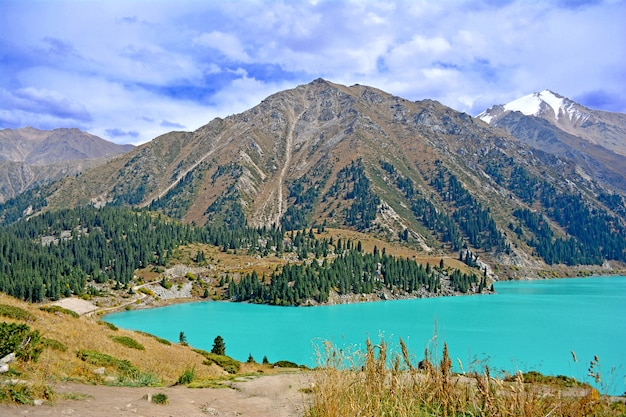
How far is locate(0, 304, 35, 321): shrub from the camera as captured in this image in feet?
79.0

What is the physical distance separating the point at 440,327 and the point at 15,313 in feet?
248

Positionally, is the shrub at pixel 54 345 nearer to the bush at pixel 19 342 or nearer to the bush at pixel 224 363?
the bush at pixel 19 342

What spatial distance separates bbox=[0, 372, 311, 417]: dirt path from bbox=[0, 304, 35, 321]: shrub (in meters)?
12.9

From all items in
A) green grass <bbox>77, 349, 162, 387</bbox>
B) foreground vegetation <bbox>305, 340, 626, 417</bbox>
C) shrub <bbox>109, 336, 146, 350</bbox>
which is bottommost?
shrub <bbox>109, 336, 146, 350</bbox>

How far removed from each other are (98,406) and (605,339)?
83325 mm

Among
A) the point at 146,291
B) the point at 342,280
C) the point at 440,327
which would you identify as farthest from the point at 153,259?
the point at 440,327

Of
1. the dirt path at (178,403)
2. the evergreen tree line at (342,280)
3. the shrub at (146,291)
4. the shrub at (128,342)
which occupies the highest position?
the dirt path at (178,403)

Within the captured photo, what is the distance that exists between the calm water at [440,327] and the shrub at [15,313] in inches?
1013

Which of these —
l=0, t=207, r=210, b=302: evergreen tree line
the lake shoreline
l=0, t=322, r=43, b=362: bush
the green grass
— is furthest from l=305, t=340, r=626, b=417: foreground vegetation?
l=0, t=207, r=210, b=302: evergreen tree line

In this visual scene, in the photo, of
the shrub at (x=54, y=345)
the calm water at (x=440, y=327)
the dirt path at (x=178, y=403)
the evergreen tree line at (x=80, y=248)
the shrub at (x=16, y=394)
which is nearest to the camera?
the shrub at (x=16, y=394)

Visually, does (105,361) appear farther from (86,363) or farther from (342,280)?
(342,280)

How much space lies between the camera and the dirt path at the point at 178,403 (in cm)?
1058

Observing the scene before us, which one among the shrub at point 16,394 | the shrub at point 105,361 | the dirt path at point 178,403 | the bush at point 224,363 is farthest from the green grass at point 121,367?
the bush at point 224,363

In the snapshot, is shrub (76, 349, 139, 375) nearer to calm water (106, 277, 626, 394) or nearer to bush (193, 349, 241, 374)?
bush (193, 349, 241, 374)
